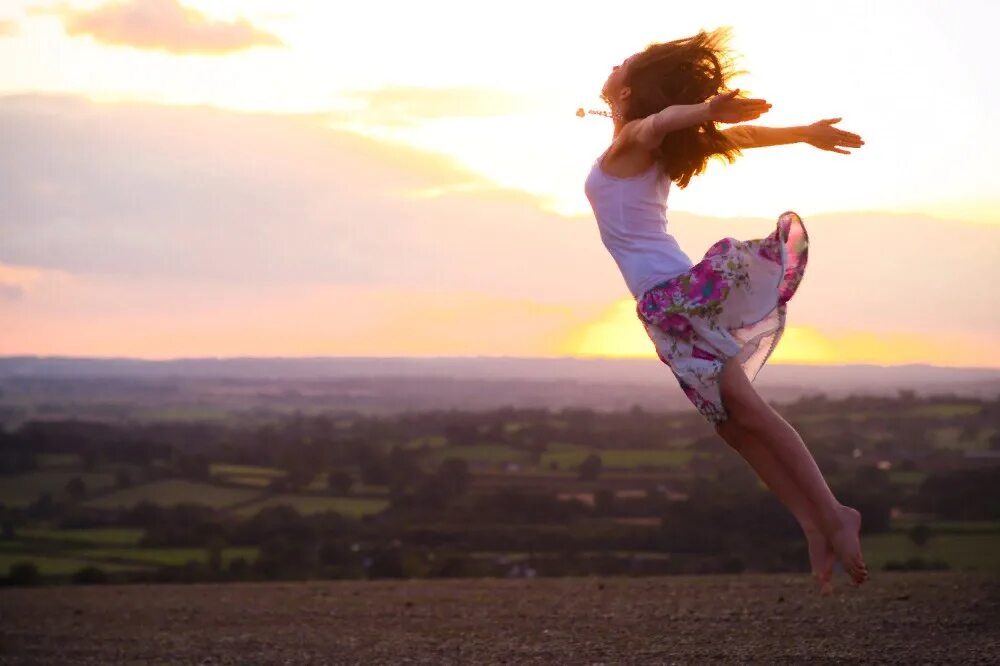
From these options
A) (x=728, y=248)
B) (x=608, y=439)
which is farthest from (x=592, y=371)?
(x=728, y=248)

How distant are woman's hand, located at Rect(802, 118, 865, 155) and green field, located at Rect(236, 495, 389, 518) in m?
10.9

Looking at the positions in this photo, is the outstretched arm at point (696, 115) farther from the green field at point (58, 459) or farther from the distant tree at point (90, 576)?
the green field at point (58, 459)

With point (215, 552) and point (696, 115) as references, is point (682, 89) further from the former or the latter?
point (215, 552)

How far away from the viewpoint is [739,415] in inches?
194

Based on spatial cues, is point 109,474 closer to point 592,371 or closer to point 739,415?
point 592,371

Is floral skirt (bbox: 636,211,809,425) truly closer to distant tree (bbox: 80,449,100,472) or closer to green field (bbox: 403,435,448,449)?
green field (bbox: 403,435,448,449)

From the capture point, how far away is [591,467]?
53.5ft

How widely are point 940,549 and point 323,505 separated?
286 inches

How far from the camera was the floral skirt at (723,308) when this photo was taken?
5008 millimetres

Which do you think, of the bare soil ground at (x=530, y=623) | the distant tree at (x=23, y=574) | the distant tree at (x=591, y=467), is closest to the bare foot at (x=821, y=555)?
the bare soil ground at (x=530, y=623)

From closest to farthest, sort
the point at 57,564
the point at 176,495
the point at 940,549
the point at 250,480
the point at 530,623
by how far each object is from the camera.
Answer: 1. the point at 530,623
2. the point at 940,549
3. the point at 57,564
4. the point at 176,495
5. the point at 250,480

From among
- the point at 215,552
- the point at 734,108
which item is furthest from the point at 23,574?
the point at 734,108

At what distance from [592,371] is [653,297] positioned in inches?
765

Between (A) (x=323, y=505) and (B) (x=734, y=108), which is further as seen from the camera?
(A) (x=323, y=505)
